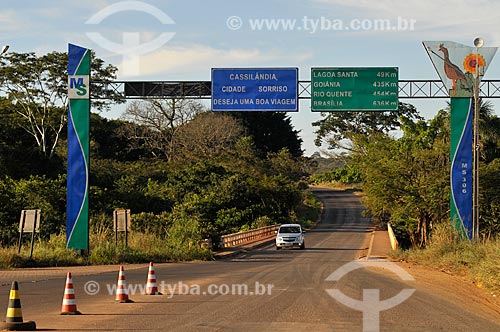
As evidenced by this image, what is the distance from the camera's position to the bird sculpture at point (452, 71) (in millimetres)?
30969

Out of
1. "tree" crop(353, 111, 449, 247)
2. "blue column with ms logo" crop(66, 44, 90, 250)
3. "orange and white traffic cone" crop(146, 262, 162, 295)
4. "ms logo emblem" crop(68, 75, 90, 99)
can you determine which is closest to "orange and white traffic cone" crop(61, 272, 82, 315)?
"orange and white traffic cone" crop(146, 262, 162, 295)

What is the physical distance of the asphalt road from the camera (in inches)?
484

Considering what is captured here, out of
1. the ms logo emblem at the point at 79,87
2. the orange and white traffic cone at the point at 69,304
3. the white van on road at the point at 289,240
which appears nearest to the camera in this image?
the orange and white traffic cone at the point at 69,304

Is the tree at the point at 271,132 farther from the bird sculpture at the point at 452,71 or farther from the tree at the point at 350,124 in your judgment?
the bird sculpture at the point at 452,71

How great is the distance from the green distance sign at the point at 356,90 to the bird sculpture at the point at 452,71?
2.05m

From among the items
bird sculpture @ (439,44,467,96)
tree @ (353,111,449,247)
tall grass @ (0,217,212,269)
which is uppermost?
bird sculpture @ (439,44,467,96)

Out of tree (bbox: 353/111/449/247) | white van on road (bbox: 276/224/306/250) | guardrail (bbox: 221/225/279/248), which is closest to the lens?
tree (bbox: 353/111/449/247)

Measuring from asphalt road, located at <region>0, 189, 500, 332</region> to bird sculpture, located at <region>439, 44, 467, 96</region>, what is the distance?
10242mm

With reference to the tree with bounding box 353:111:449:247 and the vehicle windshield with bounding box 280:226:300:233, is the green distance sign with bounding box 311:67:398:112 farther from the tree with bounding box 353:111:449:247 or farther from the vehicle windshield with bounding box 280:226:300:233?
the vehicle windshield with bounding box 280:226:300:233

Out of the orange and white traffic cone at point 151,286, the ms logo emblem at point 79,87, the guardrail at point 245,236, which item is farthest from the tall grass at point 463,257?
the ms logo emblem at point 79,87

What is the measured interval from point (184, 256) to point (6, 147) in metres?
27.9

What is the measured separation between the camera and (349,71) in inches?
1248

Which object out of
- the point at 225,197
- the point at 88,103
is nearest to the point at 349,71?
the point at 88,103

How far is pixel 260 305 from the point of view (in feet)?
49.0
